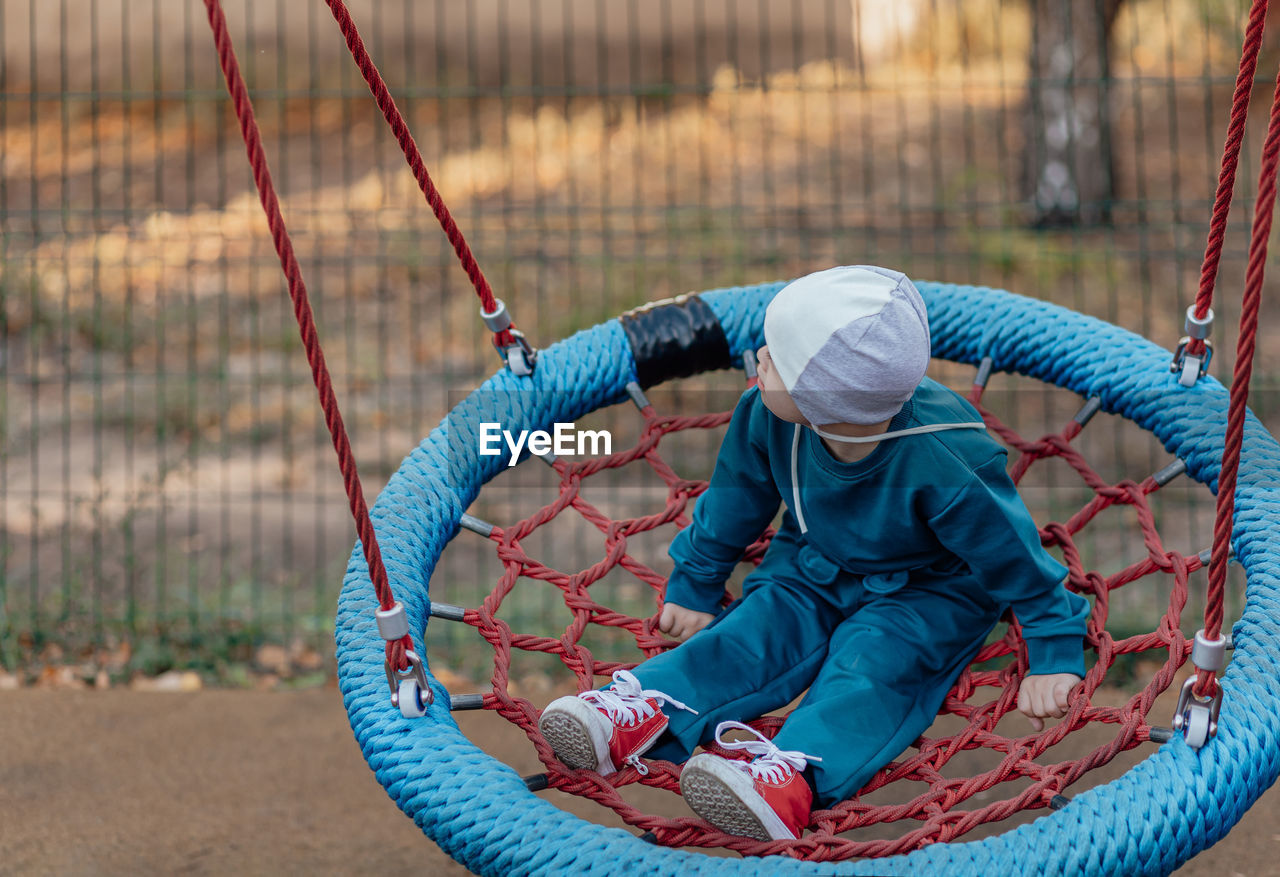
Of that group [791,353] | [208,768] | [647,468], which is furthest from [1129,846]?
[647,468]

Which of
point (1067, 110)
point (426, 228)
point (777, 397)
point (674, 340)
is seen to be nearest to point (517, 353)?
point (674, 340)

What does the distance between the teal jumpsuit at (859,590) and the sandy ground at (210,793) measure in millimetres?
746

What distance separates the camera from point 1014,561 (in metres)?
1.55

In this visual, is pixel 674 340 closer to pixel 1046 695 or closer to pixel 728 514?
pixel 728 514

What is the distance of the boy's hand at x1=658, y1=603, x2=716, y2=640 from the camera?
182cm

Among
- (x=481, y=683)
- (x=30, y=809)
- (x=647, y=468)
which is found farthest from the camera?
(x=647, y=468)

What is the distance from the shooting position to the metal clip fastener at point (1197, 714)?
1.29 metres

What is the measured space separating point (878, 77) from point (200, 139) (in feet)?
12.9

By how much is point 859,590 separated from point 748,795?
49 centimetres

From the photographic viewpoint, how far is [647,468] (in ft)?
13.0

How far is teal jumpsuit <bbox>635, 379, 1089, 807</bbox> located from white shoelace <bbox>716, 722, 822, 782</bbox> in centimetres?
3

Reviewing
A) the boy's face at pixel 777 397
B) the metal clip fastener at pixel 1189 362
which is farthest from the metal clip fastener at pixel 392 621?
the metal clip fastener at pixel 1189 362

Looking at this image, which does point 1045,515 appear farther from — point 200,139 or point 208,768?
point 200,139

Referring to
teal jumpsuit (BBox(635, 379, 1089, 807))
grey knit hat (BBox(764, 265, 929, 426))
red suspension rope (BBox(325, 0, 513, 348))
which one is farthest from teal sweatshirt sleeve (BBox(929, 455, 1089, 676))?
red suspension rope (BBox(325, 0, 513, 348))
